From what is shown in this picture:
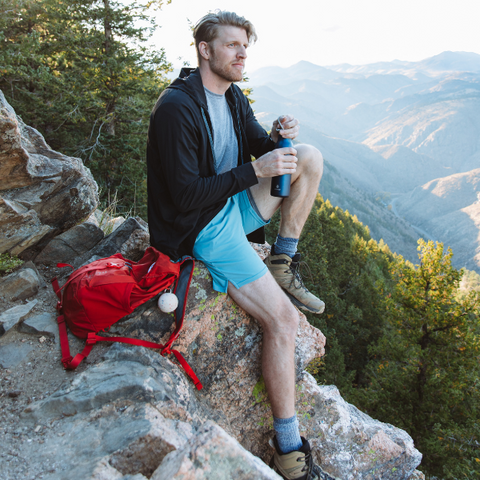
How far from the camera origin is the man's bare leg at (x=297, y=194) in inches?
133

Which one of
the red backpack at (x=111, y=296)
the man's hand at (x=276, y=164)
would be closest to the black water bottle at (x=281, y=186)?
the man's hand at (x=276, y=164)

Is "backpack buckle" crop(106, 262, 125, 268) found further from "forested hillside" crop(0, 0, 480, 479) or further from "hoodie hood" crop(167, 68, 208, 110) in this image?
"forested hillside" crop(0, 0, 480, 479)

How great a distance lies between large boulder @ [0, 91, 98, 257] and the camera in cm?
362

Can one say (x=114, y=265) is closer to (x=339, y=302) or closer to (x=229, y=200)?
(x=229, y=200)

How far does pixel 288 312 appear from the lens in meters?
3.09

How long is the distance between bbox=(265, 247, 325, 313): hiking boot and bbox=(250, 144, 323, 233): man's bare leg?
0.29 m

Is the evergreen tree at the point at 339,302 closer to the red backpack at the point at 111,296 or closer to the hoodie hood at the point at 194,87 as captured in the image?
the red backpack at the point at 111,296

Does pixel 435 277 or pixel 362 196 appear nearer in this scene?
pixel 435 277

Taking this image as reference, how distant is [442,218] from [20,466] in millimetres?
211607

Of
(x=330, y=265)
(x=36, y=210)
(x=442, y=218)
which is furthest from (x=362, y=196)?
(x=36, y=210)

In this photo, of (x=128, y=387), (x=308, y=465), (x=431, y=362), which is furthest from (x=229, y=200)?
(x=431, y=362)

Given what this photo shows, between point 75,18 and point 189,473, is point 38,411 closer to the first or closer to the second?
point 189,473

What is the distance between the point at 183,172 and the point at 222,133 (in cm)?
83

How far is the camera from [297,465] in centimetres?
279
